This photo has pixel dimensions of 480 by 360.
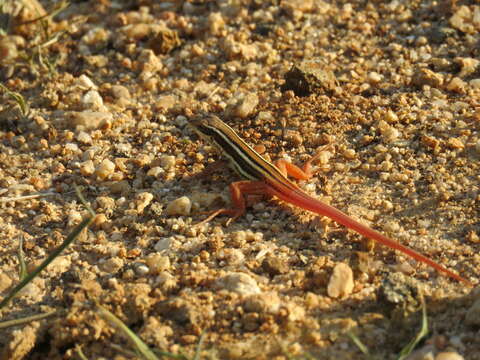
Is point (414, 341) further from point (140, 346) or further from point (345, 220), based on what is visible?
point (140, 346)

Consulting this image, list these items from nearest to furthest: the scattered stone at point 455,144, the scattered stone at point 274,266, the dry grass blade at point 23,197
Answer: the scattered stone at point 274,266 < the dry grass blade at point 23,197 < the scattered stone at point 455,144

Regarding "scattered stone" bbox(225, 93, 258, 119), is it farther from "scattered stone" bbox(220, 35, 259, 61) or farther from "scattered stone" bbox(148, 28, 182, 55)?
"scattered stone" bbox(148, 28, 182, 55)

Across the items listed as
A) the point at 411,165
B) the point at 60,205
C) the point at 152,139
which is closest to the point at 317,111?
the point at 411,165

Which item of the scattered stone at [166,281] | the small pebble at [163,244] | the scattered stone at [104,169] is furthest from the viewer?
the scattered stone at [104,169]

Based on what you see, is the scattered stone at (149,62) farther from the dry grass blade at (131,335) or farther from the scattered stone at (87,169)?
the dry grass blade at (131,335)

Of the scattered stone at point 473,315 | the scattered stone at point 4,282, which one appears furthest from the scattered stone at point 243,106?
the scattered stone at point 473,315

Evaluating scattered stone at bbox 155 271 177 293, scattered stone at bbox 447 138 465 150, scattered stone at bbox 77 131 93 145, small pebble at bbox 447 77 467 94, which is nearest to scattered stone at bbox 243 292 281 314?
scattered stone at bbox 155 271 177 293

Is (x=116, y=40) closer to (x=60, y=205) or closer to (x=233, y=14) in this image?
(x=233, y=14)
